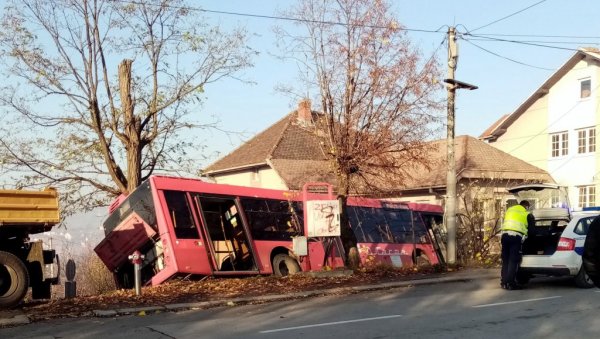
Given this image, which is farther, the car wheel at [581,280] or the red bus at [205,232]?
the red bus at [205,232]

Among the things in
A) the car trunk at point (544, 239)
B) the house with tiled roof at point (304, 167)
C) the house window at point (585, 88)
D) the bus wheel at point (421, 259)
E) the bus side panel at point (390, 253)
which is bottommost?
the bus wheel at point (421, 259)

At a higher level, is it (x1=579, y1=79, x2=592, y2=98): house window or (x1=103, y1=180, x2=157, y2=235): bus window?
(x1=579, y1=79, x2=592, y2=98): house window

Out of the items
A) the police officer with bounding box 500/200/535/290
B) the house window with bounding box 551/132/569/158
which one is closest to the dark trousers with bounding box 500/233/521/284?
the police officer with bounding box 500/200/535/290

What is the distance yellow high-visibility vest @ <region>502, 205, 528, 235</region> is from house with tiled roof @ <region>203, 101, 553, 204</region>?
11.9m

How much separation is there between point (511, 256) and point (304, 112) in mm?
6796

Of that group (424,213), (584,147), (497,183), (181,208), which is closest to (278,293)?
(181,208)

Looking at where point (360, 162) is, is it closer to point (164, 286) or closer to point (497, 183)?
point (164, 286)

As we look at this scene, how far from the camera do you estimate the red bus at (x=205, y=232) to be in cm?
1462

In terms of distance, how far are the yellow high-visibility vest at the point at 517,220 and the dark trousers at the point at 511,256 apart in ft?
0.53

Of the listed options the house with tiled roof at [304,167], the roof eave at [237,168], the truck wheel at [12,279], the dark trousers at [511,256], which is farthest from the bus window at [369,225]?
the truck wheel at [12,279]

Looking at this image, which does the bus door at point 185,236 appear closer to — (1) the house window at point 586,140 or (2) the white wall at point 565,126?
(2) the white wall at point 565,126

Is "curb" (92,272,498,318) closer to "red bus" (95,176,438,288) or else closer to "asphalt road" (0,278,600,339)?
"asphalt road" (0,278,600,339)

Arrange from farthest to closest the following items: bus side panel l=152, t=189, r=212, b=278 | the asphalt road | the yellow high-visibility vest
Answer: bus side panel l=152, t=189, r=212, b=278
the yellow high-visibility vest
the asphalt road

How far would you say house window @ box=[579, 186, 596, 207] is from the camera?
31.6 m
